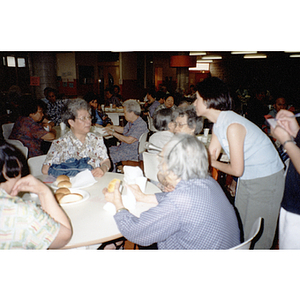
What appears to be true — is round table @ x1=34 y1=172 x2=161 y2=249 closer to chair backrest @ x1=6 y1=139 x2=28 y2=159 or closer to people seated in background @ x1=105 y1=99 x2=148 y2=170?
chair backrest @ x1=6 y1=139 x2=28 y2=159

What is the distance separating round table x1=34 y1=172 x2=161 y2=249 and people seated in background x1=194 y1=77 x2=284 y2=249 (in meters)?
0.71

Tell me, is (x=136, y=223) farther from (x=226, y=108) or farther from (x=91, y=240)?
(x=226, y=108)

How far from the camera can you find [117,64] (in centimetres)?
1270

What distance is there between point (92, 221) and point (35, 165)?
4.28 feet

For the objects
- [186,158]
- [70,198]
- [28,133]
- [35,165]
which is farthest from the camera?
[28,133]

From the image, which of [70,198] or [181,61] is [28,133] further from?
[181,61]

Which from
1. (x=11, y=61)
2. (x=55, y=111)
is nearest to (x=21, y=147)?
(x=55, y=111)

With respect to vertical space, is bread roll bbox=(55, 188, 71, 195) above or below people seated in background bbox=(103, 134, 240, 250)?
below

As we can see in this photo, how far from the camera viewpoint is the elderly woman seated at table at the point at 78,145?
7.92 ft

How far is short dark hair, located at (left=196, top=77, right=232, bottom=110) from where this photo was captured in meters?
1.86

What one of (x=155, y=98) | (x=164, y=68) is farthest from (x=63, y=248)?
(x=164, y=68)

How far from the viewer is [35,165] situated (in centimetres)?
246

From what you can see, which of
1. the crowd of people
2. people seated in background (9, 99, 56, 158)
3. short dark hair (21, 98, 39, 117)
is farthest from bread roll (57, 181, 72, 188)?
short dark hair (21, 98, 39, 117)

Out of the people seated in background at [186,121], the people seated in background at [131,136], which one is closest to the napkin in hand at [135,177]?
the people seated in background at [186,121]
